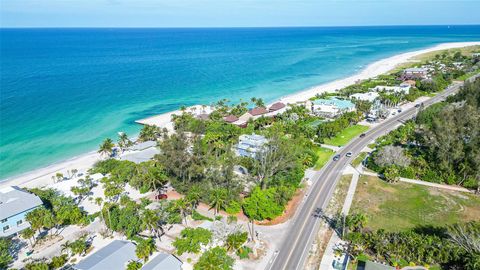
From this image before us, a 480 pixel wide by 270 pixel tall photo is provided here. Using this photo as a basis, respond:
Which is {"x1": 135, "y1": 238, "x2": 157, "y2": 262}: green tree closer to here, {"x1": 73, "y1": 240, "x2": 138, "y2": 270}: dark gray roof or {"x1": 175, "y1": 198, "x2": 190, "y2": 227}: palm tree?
{"x1": 73, "y1": 240, "x2": 138, "y2": 270}: dark gray roof

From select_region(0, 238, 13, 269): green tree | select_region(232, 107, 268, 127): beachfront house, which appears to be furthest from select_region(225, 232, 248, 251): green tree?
select_region(232, 107, 268, 127): beachfront house

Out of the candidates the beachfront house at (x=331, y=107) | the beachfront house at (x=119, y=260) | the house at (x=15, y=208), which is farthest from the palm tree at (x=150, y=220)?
the beachfront house at (x=331, y=107)

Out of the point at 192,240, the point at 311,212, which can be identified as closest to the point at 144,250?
the point at 192,240

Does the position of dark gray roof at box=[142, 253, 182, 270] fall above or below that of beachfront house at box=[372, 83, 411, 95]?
below

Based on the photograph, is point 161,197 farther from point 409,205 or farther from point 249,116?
point 249,116

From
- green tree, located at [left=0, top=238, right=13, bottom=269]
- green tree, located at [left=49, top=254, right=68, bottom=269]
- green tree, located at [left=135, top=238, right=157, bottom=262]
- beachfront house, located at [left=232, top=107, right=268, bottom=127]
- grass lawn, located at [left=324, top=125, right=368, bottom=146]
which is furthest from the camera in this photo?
beachfront house, located at [left=232, top=107, right=268, bottom=127]

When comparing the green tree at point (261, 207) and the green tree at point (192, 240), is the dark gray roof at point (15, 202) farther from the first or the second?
the green tree at point (261, 207)

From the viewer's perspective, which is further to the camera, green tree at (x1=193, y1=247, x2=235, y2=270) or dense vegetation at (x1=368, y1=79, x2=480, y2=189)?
dense vegetation at (x1=368, y1=79, x2=480, y2=189)
